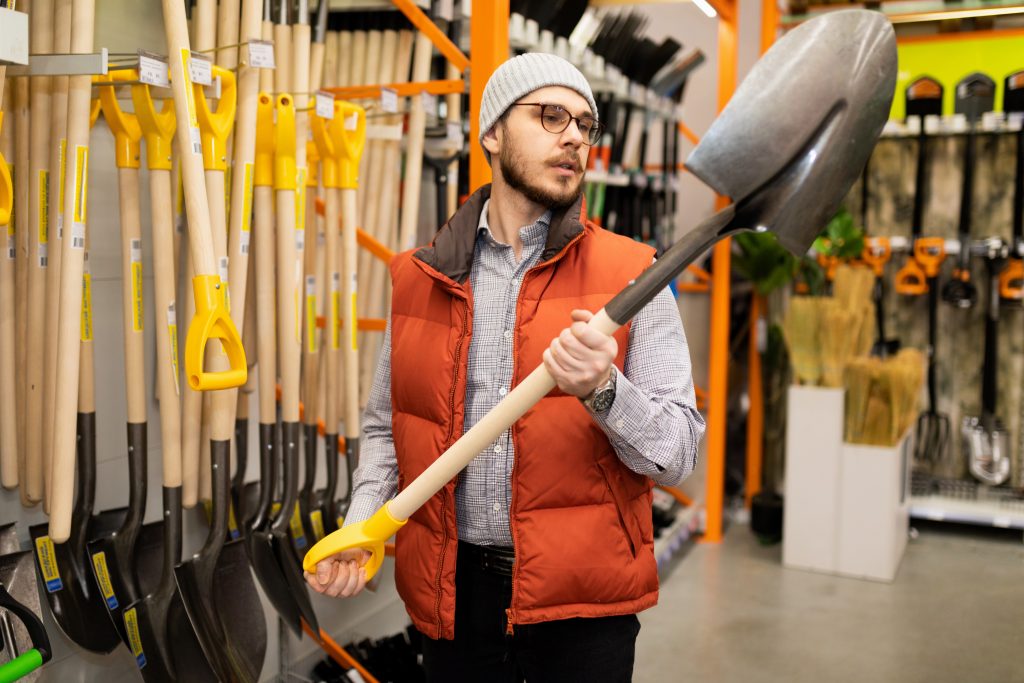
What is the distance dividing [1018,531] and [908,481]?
876 mm

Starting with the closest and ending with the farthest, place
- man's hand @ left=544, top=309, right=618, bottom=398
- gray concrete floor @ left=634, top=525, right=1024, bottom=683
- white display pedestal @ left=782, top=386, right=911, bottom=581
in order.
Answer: man's hand @ left=544, top=309, right=618, bottom=398, gray concrete floor @ left=634, top=525, right=1024, bottom=683, white display pedestal @ left=782, top=386, right=911, bottom=581

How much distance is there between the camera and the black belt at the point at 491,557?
174 centimetres

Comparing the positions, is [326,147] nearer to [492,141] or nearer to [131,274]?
[131,274]

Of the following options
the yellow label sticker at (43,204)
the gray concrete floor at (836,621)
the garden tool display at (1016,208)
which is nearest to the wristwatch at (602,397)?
the yellow label sticker at (43,204)

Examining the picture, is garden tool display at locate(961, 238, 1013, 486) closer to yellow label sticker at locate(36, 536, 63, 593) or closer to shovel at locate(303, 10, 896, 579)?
shovel at locate(303, 10, 896, 579)

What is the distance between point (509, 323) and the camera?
1754 millimetres

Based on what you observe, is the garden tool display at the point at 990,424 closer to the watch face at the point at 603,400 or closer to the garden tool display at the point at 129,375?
the watch face at the point at 603,400

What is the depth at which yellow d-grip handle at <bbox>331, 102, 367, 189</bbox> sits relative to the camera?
99.0 inches

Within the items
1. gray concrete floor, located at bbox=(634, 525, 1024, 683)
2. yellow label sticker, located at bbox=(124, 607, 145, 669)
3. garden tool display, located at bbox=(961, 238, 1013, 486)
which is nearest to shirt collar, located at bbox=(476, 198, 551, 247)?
yellow label sticker, located at bbox=(124, 607, 145, 669)

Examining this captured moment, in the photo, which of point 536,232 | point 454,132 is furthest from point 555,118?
point 454,132

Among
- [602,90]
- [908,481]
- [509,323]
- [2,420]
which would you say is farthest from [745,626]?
[2,420]

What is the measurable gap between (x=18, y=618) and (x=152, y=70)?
1173 millimetres

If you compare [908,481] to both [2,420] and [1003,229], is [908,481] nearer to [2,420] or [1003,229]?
[1003,229]

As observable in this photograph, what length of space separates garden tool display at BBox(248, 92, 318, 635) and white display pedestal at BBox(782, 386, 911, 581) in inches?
108
